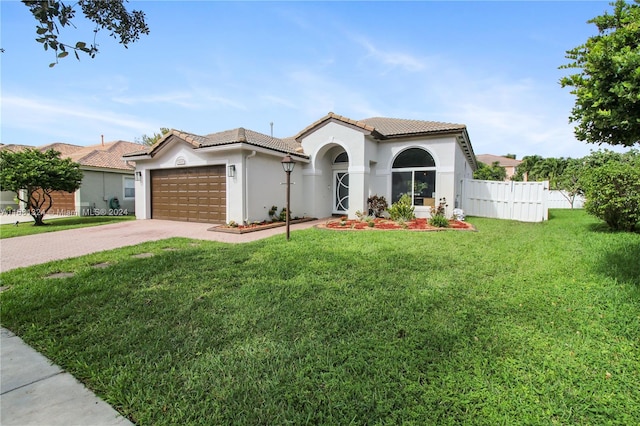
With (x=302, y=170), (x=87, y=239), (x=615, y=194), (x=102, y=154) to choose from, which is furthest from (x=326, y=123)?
(x=102, y=154)

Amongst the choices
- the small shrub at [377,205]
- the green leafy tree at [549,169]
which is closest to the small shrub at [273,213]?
the small shrub at [377,205]

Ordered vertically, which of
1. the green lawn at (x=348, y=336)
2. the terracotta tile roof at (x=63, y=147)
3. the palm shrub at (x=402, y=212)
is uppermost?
the terracotta tile roof at (x=63, y=147)

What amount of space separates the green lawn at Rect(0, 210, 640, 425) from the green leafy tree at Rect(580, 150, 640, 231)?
3688mm

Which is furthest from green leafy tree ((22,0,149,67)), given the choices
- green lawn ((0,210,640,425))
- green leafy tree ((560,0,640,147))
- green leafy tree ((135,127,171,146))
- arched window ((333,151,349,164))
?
green leafy tree ((135,127,171,146))

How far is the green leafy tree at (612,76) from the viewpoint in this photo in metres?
3.33

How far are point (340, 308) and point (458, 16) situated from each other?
10326 mm

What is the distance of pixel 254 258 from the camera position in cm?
709

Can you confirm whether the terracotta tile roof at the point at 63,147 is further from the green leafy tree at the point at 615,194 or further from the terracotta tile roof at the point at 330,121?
the green leafy tree at the point at 615,194

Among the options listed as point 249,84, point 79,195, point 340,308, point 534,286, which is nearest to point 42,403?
point 340,308

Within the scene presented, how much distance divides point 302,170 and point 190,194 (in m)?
5.74

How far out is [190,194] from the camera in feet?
49.7

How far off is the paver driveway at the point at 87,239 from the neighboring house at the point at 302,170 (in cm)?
177

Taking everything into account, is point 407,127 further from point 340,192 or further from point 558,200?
point 558,200

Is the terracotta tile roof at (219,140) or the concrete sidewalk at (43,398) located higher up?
the terracotta tile roof at (219,140)
